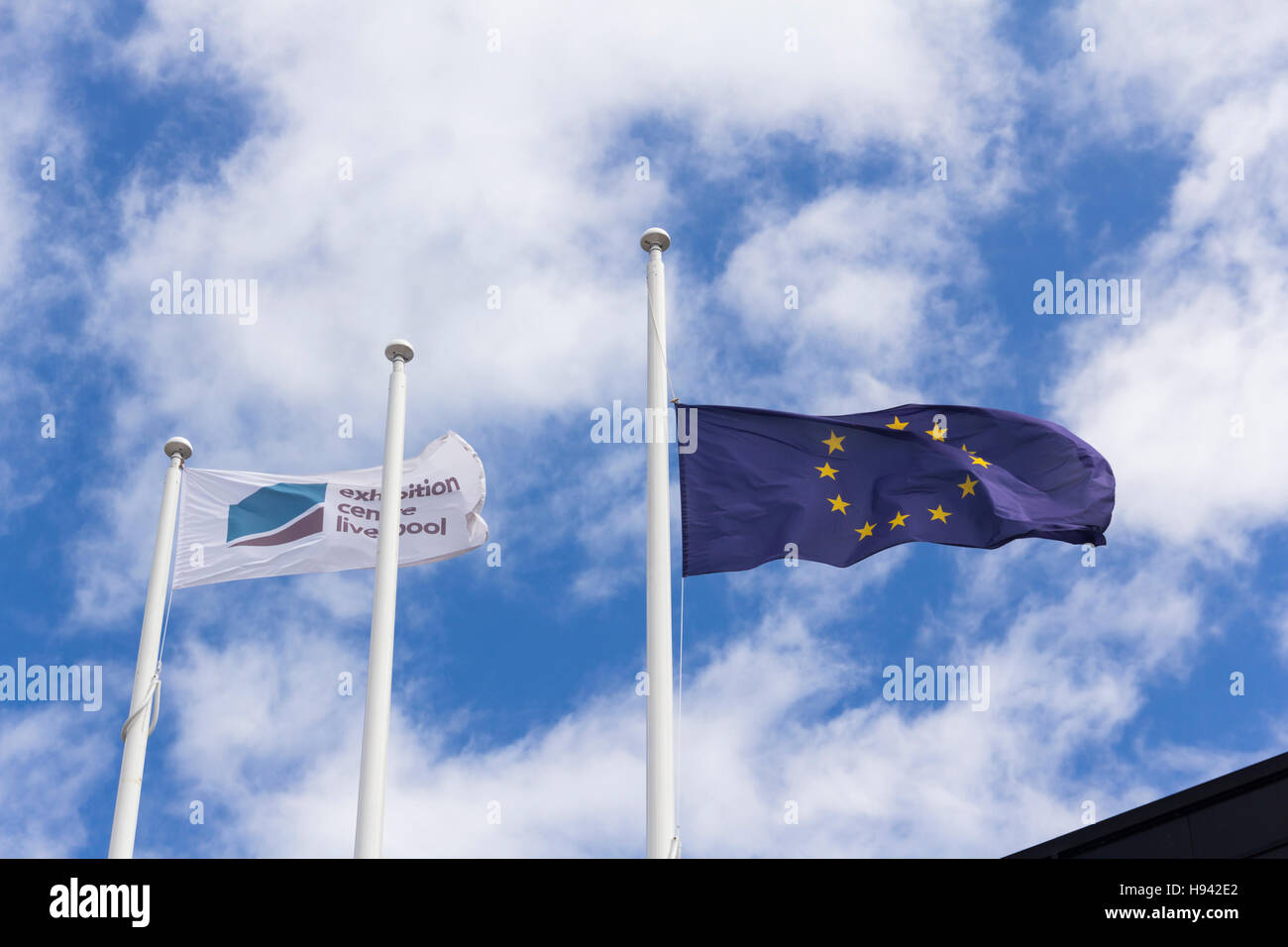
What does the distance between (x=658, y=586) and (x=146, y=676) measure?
6.95 meters

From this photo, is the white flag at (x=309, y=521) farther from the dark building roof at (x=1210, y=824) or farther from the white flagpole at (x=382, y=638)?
the dark building roof at (x=1210, y=824)

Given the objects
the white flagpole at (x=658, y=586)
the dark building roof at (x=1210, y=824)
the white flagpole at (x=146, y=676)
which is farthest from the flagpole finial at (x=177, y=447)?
the dark building roof at (x=1210, y=824)

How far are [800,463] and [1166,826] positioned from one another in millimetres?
5112

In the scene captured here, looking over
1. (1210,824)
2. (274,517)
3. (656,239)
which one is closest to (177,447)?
(274,517)

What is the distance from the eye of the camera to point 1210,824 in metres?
12.5

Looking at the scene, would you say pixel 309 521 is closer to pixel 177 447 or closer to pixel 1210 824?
pixel 177 447

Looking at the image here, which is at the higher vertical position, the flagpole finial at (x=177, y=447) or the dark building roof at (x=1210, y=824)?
the flagpole finial at (x=177, y=447)

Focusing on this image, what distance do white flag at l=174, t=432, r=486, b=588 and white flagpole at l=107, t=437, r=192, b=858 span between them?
54cm

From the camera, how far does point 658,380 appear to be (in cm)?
1380

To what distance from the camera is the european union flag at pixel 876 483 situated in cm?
1418

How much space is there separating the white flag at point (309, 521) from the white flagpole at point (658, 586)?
479cm
